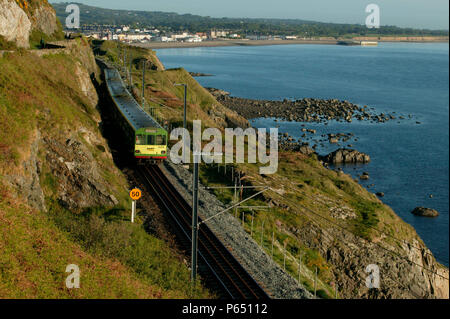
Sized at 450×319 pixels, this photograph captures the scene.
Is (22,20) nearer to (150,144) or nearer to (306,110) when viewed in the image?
(150,144)

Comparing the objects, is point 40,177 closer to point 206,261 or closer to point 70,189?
point 70,189

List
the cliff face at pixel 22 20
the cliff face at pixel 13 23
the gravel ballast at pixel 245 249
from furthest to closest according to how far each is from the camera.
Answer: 1. the cliff face at pixel 22 20
2. the cliff face at pixel 13 23
3. the gravel ballast at pixel 245 249

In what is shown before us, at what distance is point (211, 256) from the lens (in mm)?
26000

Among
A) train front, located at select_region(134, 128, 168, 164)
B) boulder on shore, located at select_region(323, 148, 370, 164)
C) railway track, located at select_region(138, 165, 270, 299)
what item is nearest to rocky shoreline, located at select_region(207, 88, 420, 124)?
boulder on shore, located at select_region(323, 148, 370, 164)

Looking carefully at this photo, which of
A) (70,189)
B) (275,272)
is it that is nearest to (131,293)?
(275,272)

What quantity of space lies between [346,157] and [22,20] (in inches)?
2173

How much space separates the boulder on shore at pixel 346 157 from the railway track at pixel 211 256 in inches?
2091

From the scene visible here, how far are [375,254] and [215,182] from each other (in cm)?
1405

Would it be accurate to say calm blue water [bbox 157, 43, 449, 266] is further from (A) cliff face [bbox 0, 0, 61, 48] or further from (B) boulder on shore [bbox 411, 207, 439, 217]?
(A) cliff face [bbox 0, 0, 61, 48]

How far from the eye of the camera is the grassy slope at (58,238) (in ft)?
61.4

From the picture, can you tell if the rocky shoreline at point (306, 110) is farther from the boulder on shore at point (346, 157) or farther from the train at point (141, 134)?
the train at point (141, 134)

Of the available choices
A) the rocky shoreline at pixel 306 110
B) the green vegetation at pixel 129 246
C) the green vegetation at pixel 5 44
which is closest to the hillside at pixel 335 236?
the green vegetation at pixel 129 246

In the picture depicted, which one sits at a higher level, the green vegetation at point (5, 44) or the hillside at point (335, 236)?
the green vegetation at point (5, 44)

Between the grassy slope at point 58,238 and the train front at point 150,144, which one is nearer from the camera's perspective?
the grassy slope at point 58,238
